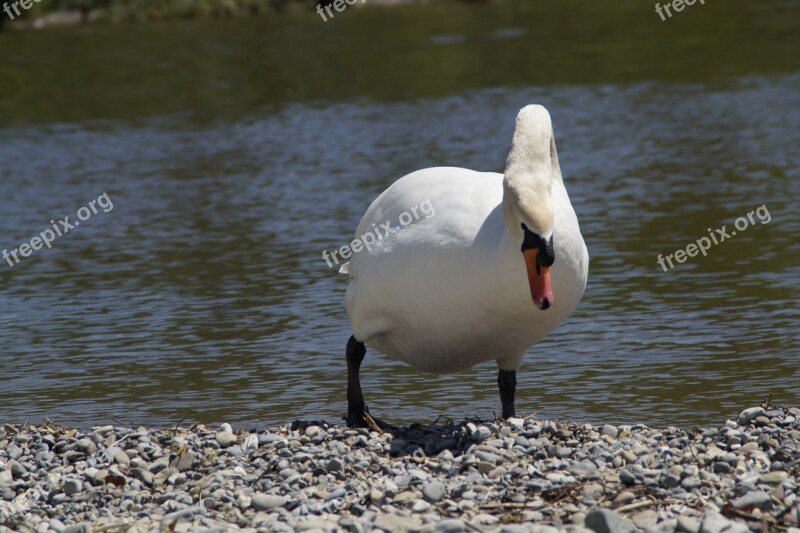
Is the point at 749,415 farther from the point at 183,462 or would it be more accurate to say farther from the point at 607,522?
the point at 183,462

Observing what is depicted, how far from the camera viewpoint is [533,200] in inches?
247

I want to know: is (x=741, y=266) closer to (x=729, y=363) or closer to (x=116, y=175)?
(x=729, y=363)

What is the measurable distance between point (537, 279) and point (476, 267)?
0.43 m

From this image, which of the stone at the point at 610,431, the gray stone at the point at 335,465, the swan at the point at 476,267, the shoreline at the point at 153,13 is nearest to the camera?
the swan at the point at 476,267

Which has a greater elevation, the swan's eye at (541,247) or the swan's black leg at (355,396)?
the swan's eye at (541,247)

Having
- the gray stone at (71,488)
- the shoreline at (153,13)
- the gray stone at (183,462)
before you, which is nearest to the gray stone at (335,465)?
the gray stone at (183,462)

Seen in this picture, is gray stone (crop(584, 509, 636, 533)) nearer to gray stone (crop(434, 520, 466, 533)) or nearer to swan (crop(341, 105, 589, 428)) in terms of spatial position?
gray stone (crop(434, 520, 466, 533))

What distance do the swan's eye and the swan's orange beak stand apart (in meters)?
0.02

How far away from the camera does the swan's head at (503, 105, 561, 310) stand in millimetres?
6191

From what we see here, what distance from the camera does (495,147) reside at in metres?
17.6

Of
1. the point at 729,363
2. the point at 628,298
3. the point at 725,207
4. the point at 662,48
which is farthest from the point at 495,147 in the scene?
the point at 662,48

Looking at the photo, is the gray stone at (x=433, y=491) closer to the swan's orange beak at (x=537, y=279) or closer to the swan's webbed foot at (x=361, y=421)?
the swan's orange beak at (x=537, y=279)

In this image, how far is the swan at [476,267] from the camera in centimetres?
636

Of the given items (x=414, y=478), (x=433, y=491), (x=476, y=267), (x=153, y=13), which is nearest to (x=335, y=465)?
(x=414, y=478)
